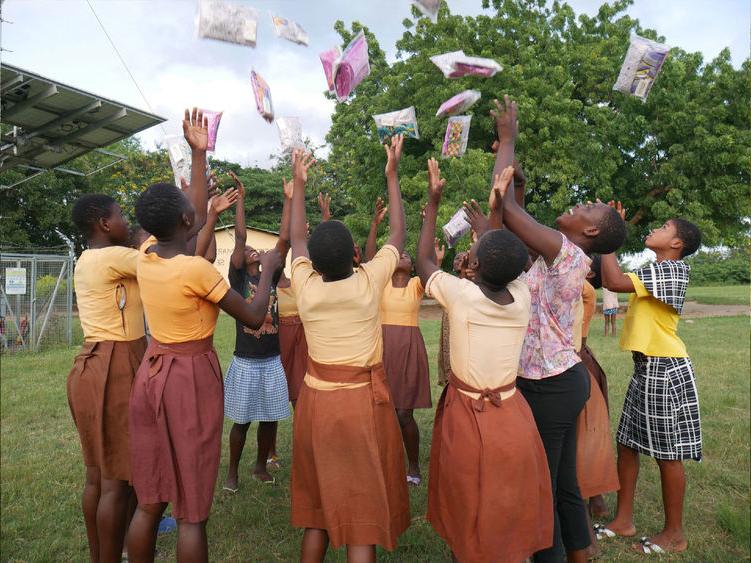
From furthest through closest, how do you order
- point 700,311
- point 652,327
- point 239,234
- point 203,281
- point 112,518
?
point 700,311 < point 239,234 < point 652,327 < point 112,518 < point 203,281

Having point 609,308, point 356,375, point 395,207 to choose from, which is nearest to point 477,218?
point 395,207

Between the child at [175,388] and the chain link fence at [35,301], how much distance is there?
919 cm

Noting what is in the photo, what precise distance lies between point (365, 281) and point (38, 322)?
1101 cm

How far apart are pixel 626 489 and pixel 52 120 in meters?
9.65

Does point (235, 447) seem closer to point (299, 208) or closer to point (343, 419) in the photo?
point (343, 419)

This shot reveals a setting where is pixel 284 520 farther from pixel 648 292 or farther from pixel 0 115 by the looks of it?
pixel 0 115

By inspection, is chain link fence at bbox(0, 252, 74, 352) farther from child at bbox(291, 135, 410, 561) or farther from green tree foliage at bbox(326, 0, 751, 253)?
child at bbox(291, 135, 410, 561)

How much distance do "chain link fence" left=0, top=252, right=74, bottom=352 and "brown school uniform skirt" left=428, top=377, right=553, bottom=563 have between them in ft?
33.6

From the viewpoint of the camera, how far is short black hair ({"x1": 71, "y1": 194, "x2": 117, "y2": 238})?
297cm

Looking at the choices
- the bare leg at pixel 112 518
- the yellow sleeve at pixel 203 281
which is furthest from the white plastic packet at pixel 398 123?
the bare leg at pixel 112 518

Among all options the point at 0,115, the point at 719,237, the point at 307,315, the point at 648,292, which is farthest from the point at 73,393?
the point at 719,237

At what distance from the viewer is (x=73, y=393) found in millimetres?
2955

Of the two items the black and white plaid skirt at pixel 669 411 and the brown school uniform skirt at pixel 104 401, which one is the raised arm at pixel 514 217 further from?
the brown school uniform skirt at pixel 104 401

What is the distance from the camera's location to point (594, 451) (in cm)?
343
